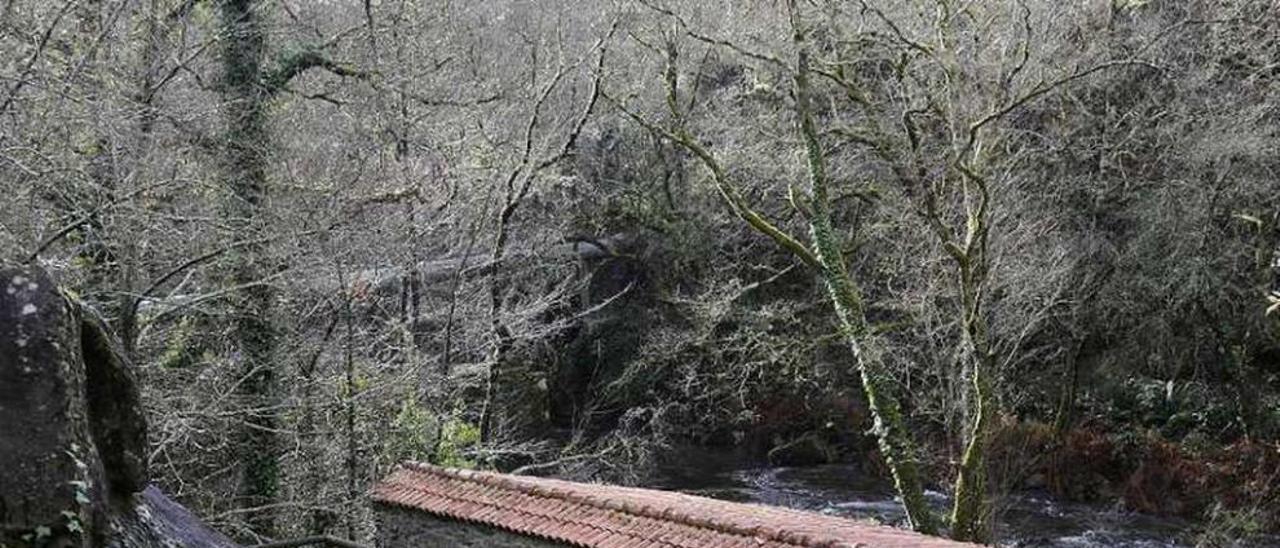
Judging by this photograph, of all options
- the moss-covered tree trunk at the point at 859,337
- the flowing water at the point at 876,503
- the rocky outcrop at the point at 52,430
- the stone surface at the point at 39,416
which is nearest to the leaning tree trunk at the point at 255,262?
the moss-covered tree trunk at the point at 859,337

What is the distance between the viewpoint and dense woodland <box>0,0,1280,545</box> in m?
10.1

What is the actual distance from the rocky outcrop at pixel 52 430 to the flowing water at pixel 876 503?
41.6 feet

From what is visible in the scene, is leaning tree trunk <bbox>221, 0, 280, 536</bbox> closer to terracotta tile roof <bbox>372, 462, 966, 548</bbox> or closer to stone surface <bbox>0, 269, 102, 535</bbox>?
terracotta tile roof <bbox>372, 462, 966, 548</bbox>

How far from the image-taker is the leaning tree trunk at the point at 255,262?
1093cm

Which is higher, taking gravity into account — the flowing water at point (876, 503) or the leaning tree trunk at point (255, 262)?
the leaning tree trunk at point (255, 262)

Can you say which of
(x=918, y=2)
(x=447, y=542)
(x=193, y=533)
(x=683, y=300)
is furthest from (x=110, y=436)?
(x=683, y=300)

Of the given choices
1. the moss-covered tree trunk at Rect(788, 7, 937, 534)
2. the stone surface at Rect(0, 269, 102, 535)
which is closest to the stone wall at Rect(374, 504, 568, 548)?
the stone surface at Rect(0, 269, 102, 535)

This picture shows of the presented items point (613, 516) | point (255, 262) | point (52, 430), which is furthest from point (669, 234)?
point (52, 430)

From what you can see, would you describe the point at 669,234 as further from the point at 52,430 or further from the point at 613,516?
the point at 52,430

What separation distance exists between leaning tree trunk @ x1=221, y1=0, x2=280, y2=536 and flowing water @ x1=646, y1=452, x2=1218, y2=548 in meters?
7.79

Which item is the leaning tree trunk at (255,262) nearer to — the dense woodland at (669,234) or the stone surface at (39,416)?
the dense woodland at (669,234)

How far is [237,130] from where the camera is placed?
11.4 m

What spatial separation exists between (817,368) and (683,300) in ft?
8.33

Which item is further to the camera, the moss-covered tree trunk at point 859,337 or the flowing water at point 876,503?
the flowing water at point 876,503
